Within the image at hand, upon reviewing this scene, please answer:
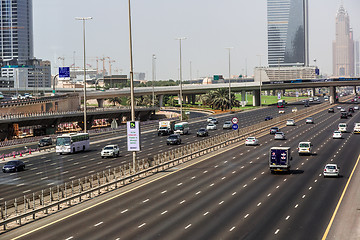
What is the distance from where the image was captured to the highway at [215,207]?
2789 centimetres

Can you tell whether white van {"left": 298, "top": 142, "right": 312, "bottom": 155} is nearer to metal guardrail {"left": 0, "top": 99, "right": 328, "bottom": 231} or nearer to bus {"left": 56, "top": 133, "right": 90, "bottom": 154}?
metal guardrail {"left": 0, "top": 99, "right": 328, "bottom": 231}

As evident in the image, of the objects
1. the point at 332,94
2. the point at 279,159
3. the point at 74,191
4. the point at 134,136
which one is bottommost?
the point at 74,191

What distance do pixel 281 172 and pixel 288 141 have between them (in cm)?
2787

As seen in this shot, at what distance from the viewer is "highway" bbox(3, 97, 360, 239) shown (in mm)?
27891

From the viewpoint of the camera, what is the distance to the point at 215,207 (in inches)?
1347

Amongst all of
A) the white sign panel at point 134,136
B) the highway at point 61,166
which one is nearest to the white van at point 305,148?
the highway at point 61,166

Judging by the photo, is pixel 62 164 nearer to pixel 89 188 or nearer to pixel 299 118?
pixel 89 188

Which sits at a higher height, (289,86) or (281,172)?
(289,86)

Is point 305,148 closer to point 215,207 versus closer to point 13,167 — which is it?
point 215,207

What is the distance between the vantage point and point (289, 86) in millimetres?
174625

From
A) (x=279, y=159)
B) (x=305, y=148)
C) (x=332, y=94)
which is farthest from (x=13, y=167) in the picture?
(x=332, y=94)

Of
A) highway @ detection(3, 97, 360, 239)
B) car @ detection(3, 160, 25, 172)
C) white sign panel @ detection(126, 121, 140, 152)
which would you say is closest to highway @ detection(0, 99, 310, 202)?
car @ detection(3, 160, 25, 172)

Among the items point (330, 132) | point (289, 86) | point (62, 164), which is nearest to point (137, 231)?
point (62, 164)

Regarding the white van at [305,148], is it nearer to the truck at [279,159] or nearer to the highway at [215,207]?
the highway at [215,207]
